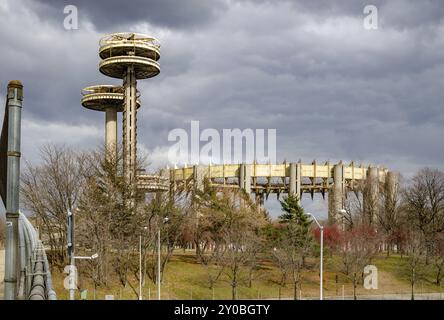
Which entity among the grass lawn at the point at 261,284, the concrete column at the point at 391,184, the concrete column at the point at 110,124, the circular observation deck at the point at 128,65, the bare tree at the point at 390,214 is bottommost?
the grass lawn at the point at 261,284

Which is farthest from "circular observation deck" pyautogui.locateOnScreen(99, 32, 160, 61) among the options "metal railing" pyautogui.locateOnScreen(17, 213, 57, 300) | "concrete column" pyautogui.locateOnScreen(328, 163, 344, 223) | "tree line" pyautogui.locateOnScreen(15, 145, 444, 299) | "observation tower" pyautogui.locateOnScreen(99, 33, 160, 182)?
"metal railing" pyautogui.locateOnScreen(17, 213, 57, 300)

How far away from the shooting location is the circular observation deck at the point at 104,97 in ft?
239

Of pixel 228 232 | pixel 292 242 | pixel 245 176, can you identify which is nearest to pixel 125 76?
pixel 245 176

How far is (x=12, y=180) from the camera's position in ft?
13.0

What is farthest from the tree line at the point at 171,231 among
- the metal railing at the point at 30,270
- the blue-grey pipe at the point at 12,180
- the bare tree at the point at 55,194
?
the blue-grey pipe at the point at 12,180

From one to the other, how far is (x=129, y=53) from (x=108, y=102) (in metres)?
8.80

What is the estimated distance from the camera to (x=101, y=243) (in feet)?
149

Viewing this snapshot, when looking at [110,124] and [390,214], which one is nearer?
[110,124]

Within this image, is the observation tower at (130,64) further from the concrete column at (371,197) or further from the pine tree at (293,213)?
the concrete column at (371,197)

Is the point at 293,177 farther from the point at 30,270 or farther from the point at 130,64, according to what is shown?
the point at 30,270
